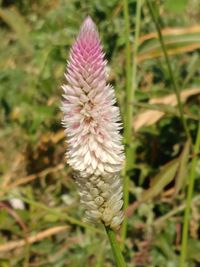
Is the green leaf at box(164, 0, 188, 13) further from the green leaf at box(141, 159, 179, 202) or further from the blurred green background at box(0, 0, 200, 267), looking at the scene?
the green leaf at box(141, 159, 179, 202)

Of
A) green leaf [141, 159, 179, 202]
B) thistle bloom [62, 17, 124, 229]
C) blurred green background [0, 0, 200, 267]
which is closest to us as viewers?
thistle bloom [62, 17, 124, 229]

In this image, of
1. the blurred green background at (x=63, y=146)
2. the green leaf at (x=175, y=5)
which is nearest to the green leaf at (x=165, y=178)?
the blurred green background at (x=63, y=146)

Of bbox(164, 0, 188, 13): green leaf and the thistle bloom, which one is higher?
bbox(164, 0, 188, 13): green leaf

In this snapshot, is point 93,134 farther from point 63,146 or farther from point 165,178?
point 63,146

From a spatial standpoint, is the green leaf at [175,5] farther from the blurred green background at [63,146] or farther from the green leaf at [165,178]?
the green leaf at [165,178]

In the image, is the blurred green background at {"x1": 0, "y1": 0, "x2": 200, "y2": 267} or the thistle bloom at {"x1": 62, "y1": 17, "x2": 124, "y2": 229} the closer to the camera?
the thistle bloom at {"x1": 62, "y1": 17, "x2": 124, "y2": 229}

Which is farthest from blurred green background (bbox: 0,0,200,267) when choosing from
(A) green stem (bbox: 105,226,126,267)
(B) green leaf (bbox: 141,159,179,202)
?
(A) green stem (bbox: 105,226,126,267)

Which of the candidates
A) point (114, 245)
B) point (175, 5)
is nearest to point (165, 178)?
point (114, 245)

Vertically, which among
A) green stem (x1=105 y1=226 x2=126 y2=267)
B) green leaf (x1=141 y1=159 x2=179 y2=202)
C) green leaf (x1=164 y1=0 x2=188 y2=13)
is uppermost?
green leaf (x1=164 y1=0 x2=188 y2=13)
